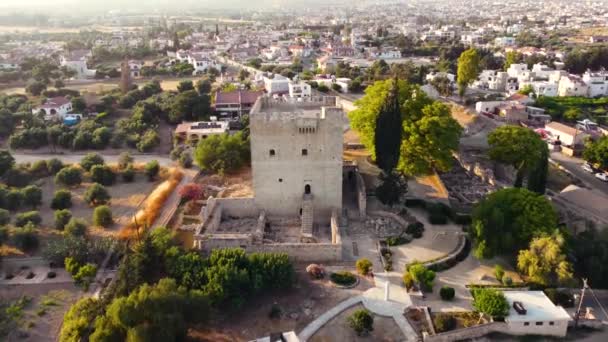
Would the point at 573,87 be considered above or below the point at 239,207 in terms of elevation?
above

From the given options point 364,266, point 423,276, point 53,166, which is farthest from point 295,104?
point 53,166

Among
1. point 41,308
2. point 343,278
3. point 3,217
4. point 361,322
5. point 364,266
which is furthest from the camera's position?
point 3,217

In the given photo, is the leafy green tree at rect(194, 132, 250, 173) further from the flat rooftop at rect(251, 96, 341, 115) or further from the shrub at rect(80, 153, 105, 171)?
the shrub at rect(80, 153, 105, 171)

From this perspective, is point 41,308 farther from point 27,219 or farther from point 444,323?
point 444,323

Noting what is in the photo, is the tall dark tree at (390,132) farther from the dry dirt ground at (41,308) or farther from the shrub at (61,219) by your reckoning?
the shrub at (61,219)

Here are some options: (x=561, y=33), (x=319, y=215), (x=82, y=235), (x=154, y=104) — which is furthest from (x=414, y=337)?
(x=561, y=33)

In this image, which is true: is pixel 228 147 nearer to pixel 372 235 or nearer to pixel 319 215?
pixel 319 215
